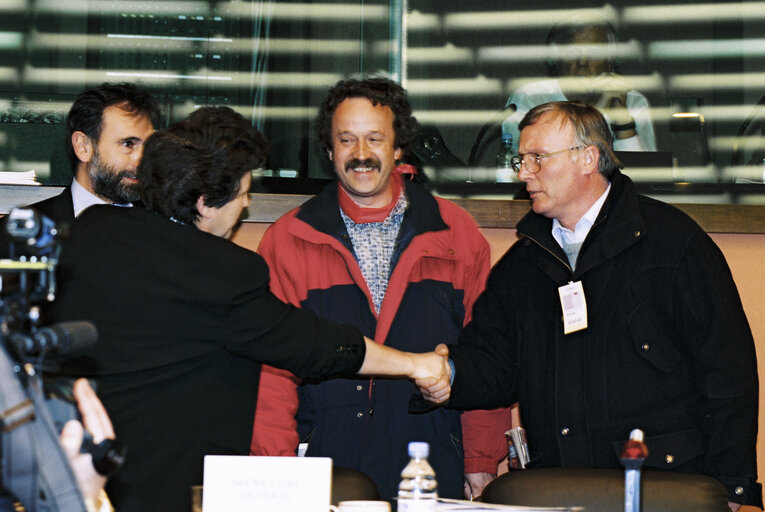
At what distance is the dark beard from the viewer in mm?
3424

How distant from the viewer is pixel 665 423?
293 centimetres

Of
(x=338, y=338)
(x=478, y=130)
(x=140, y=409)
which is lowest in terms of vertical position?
(x=140, y=409)

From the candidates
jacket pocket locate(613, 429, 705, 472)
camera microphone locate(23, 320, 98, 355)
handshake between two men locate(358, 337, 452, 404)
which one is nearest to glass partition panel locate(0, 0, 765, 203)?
handshake between two men locate(358, 337, 452, 404)

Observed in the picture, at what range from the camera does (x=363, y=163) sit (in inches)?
130

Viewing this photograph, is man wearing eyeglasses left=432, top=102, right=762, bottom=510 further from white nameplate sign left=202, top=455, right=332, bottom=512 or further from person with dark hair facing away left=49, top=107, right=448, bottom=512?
white nameplate sign left=202, top=455, right=332, bottom=512

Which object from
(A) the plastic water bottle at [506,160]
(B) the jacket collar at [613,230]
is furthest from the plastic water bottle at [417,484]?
(A) the plastic water bottle at [506,160]

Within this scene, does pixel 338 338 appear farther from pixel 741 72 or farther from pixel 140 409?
pixel 741 72

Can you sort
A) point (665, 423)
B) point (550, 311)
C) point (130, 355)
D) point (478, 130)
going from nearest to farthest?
1. point (130, 355)
2. point (665, 423)
3. point (550, 311)
4. point (478, 130)

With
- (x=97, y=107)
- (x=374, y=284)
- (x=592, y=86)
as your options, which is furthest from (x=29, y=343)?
(x=592, y=86)

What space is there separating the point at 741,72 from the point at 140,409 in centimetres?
359

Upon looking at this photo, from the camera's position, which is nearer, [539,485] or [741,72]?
[539,485]

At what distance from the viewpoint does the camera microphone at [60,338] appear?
3.78 feet

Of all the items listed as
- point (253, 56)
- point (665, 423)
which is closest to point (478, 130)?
point (253, 56)

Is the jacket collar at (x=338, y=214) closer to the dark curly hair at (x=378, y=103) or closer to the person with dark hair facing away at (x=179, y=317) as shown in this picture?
the dark curly hair at (x=378, y=103)
